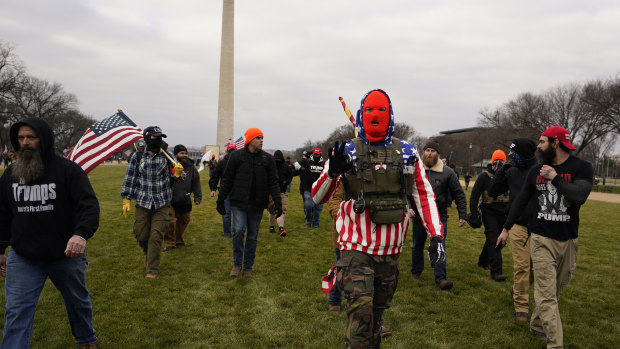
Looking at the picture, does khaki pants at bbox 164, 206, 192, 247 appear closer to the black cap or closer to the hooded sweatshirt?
the black cap

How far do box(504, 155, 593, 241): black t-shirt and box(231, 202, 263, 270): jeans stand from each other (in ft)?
12.7

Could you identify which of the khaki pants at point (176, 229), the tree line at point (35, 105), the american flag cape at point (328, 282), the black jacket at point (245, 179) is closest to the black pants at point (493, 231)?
the black jacket at point (245, 179)

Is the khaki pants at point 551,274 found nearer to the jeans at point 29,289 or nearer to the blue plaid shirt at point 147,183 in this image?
the jeans at point 29,289

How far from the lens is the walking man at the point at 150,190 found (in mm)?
6180

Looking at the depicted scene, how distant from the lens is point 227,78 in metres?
52.6

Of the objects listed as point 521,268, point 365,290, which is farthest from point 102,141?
point 521,268

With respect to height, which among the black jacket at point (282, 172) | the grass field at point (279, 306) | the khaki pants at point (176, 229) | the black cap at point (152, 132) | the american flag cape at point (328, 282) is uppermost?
the black cap at point (152, 132)

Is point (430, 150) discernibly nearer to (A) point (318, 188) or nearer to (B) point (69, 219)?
(A) point (318, 188)

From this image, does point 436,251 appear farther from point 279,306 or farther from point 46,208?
point 46,208

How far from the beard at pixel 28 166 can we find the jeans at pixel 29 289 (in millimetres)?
630

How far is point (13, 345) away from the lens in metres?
3.06

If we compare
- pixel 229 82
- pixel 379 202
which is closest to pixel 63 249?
pixel 379 202

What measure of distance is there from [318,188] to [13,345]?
8.64 ft

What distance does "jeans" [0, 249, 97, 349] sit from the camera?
3.11 meters
